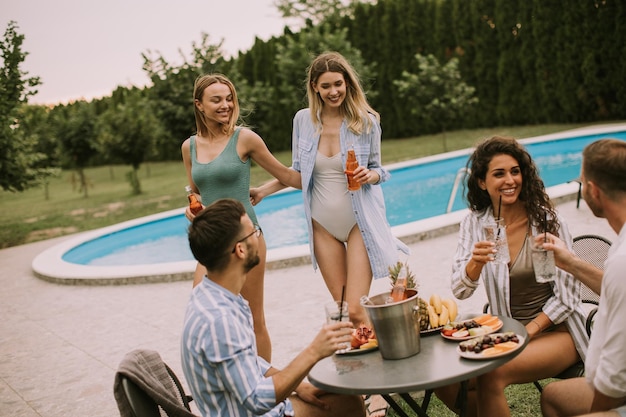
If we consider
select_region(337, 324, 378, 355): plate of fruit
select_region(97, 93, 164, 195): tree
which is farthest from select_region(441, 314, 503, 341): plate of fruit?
select_region(97, 93, 164, 195): tree

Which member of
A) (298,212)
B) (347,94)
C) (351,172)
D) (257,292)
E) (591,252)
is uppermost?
Result: (347,94)

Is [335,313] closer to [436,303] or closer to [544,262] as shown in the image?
[436,303]

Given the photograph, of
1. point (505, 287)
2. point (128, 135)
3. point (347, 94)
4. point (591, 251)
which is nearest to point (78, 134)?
point (128, 135)

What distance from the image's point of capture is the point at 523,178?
Answer: 121 inches

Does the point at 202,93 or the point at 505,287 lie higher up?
the point at 202,93

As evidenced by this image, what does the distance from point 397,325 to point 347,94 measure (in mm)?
1910

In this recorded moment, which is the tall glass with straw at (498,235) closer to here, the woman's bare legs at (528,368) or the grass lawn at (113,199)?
the woman's bare legs at (528,368)

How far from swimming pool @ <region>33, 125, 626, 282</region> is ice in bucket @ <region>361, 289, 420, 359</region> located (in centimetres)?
705

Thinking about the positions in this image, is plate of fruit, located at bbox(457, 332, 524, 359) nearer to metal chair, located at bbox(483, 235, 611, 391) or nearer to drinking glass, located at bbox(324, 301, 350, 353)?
drinking glass, located at bbox(324, 301, 350, 353)

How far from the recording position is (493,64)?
784 inches

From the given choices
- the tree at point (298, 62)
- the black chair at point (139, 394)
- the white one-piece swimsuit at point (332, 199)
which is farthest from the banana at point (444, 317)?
the tree at point (298, 62)

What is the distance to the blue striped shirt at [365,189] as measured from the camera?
3.77 metres

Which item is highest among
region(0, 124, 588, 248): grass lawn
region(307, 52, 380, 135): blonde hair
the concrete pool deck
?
region(307, 52, 380, 135): blonde hair

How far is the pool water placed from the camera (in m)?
11.5
